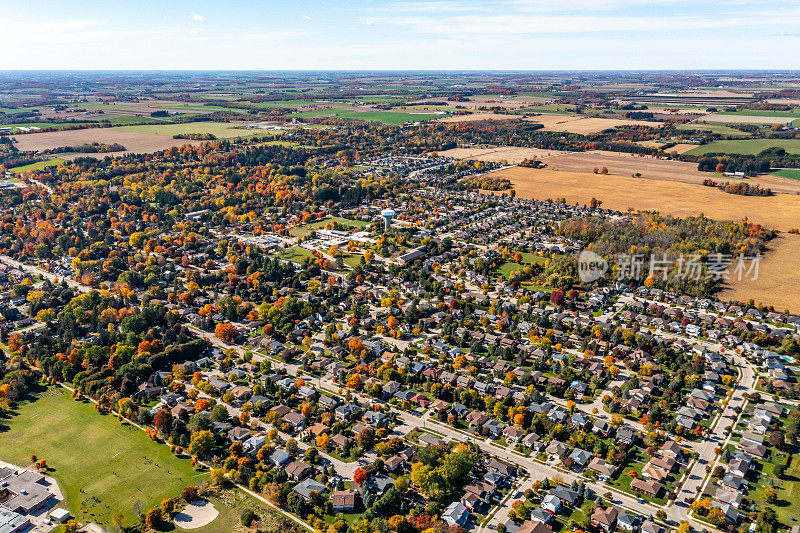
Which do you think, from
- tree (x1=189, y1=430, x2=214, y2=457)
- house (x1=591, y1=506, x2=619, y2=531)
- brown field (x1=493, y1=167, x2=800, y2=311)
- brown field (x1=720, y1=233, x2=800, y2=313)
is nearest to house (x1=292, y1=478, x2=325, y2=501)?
tree (x1=189, y1=430, x2=214, y2=457)

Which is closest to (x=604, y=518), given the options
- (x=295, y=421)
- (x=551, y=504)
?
(x=551, y=504)

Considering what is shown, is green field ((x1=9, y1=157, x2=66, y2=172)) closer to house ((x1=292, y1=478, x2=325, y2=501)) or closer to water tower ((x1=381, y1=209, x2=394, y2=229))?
water tower ((x1=381, y1=209, x2=394, y2=229))

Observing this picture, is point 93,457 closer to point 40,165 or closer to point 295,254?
point 295,254

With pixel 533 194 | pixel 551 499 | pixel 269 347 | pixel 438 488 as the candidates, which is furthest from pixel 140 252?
pixel 533 194

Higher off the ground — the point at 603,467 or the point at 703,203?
the point at 703,203

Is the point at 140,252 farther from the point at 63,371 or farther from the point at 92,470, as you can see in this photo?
the point at 92,470

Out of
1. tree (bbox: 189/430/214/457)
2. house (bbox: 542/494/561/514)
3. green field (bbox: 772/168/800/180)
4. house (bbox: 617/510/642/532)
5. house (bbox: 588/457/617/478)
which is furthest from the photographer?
green field (bbox: 772/168/800/180)
